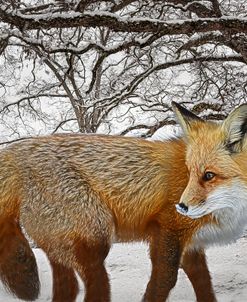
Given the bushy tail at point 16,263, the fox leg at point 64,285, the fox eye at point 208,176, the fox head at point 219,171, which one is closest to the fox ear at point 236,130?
the fox head at point 219,171

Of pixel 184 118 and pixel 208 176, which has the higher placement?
→ pixel 184 118

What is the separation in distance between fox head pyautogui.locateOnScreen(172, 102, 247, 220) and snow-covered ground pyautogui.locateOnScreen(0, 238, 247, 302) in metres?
1.73

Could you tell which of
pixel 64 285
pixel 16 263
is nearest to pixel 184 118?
pixel 64 285

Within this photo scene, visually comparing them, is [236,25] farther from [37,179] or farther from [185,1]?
[37,179]

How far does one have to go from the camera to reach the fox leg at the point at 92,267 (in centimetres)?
392

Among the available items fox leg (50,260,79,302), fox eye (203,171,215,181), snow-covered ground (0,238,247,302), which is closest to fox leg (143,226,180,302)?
fox eye (203,171,215,181)

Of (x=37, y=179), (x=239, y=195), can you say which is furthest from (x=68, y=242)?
(x=239, y=195)

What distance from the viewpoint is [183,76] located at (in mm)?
20422

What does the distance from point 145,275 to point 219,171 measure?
2841 mm

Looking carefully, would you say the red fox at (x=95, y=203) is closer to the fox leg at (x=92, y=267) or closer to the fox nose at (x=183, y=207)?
the fox leg at (x=92, y=267)

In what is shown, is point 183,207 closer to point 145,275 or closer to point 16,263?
point 16,263

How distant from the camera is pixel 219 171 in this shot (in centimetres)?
363

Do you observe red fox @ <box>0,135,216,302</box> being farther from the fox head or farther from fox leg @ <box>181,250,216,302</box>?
the fox head

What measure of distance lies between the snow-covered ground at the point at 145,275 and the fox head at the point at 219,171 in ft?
5.67
